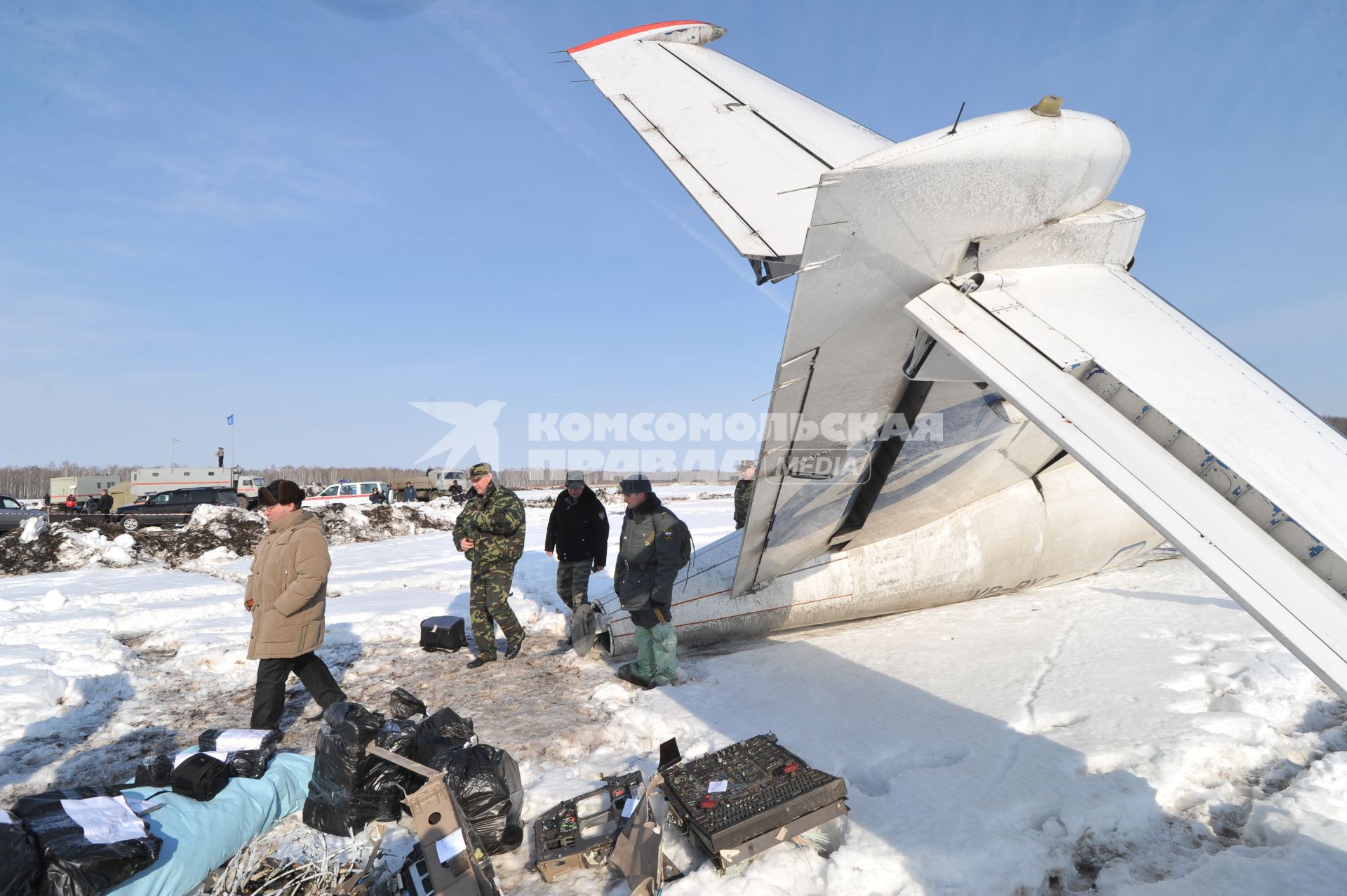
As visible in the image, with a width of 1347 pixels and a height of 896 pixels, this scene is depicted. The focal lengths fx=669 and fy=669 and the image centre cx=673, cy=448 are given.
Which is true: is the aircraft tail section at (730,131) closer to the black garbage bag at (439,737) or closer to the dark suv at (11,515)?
the black garbage bag at (439,737)

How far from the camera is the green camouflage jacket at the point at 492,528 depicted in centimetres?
623

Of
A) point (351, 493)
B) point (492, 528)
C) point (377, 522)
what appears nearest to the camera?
point (492, 528)

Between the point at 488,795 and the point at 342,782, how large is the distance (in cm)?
78

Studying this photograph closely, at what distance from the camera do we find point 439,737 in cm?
356

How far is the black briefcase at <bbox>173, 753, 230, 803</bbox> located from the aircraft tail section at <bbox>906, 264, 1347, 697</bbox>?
4.01 m

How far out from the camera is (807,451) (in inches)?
185

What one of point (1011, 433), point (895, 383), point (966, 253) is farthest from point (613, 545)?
point (966, 253)

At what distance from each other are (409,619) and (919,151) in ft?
23.5

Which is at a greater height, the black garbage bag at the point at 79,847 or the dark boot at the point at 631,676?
the black garbage bag at the point at 79,847

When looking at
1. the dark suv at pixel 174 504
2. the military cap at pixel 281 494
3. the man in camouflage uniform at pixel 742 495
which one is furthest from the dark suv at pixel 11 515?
the man in camouflage uniform at pixel 742 495

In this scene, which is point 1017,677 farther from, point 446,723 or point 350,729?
point 350,729

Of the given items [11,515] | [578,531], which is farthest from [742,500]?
[11,515]

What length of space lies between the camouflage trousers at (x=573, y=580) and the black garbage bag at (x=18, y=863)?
501cm

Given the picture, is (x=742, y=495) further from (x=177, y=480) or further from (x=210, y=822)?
(x=177, y=480)
